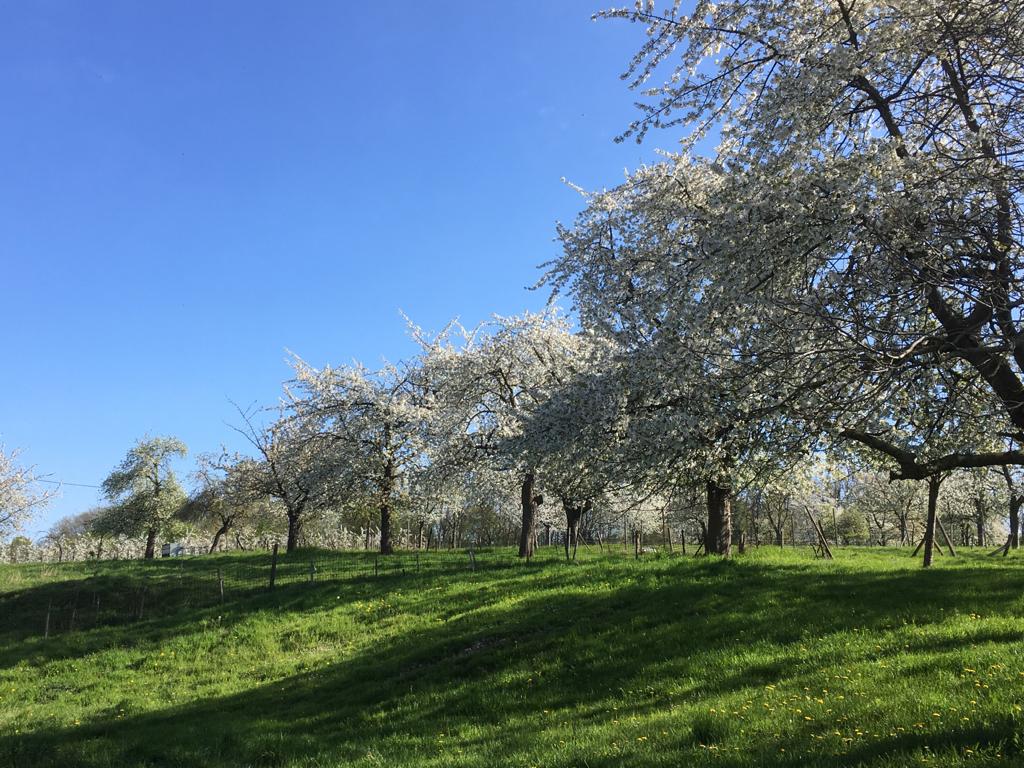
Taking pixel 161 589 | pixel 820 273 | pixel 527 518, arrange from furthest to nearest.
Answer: pixel 527 518
pixel 161 589
pixel 820 273

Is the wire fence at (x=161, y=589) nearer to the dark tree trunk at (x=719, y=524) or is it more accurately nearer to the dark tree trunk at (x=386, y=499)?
the dark tree trunk at (x=386, y=499)

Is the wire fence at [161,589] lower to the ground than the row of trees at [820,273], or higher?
lower

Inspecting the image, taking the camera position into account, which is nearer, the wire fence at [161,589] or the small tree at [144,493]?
the wire fence at [161,589]

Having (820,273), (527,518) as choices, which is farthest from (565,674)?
(527,518)

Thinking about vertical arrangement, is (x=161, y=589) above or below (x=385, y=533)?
below

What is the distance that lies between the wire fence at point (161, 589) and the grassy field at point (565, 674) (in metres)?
1.15

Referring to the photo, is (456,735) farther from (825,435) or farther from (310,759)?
(825,435)

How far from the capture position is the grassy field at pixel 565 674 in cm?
686

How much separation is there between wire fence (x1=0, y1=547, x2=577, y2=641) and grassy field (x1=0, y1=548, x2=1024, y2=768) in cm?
115

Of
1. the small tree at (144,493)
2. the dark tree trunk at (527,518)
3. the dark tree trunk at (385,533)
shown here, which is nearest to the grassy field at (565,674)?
the dark tree trunk at (527,518)

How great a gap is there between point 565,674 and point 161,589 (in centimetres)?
2180

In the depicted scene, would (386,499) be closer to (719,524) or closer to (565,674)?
(719,524)

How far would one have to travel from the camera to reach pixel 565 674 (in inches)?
447

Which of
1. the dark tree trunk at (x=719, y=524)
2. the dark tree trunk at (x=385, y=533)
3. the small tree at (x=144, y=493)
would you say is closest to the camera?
the dark tree trunk at (x=719, y=524)
